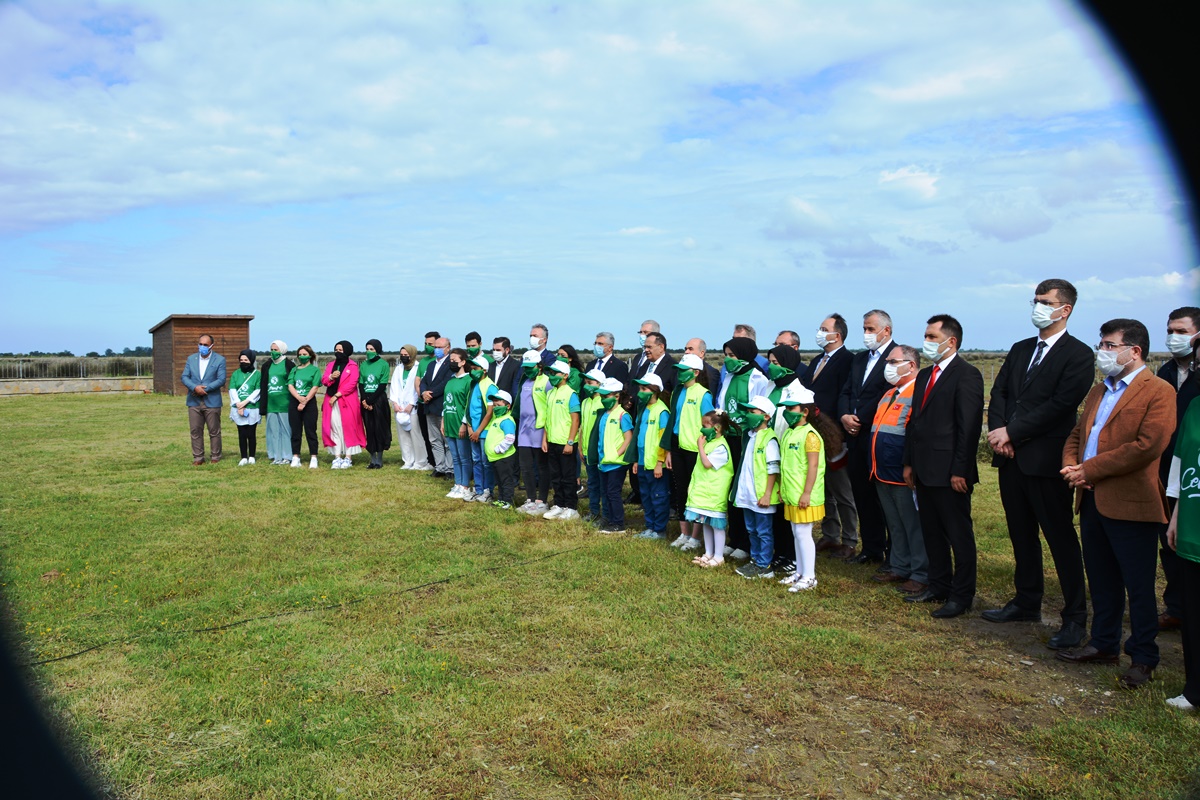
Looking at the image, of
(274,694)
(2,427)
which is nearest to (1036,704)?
(274,694)

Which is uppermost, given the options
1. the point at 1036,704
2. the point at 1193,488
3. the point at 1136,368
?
the point at 1136,368

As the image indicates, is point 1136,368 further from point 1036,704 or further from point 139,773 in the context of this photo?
point 139,773

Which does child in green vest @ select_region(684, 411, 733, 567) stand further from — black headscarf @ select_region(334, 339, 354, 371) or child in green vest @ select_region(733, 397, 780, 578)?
black headscarf @ select_region(334, 339, 354, 371)

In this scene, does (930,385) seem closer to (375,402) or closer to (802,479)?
(802,479)

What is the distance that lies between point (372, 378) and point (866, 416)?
348 inches

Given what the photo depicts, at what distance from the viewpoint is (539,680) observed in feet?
15.5

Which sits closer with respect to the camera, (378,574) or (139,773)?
(139,773)

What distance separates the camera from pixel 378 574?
276 inches

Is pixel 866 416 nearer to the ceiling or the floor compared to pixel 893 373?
nearer to the floor

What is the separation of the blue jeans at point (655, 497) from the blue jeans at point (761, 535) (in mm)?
1299

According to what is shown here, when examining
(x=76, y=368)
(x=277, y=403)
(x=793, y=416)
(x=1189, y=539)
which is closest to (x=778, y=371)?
(x=793, y=416)

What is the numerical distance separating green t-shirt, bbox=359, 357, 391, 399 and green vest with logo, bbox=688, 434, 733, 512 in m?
7.66

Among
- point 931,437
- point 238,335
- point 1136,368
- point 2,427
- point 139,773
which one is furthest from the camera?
point 238,335

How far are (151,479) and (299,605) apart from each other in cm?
742
